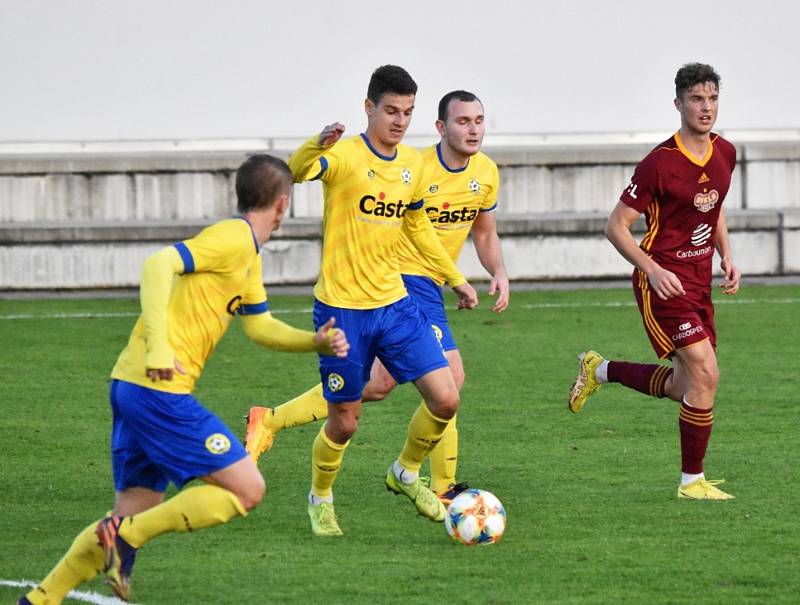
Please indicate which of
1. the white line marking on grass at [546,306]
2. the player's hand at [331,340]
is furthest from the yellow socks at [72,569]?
the white line marking on grass at [546,306]

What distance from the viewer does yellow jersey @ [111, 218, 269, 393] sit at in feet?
18.5

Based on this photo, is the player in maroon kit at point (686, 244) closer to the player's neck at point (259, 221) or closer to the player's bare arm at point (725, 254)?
the player's bare arm at point (725, 254)

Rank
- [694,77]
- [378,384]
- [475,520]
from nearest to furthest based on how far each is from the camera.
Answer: [475,520], [694,77], [378,384]

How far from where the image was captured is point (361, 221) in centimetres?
732

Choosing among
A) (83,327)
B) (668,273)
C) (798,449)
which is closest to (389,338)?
(668,273)

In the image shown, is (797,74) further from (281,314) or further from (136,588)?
(136,588)

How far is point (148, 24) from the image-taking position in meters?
24.5

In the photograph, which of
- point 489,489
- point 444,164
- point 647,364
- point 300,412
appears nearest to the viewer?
point 489,489

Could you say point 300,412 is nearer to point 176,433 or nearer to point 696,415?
point 696,415

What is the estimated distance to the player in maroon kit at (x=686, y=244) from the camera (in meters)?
7.85

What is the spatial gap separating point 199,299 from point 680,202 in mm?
3146

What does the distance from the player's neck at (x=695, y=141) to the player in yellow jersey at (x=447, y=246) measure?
1.04 metres

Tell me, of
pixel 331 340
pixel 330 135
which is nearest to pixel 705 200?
pixel 330 135

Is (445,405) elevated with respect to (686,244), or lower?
lower
